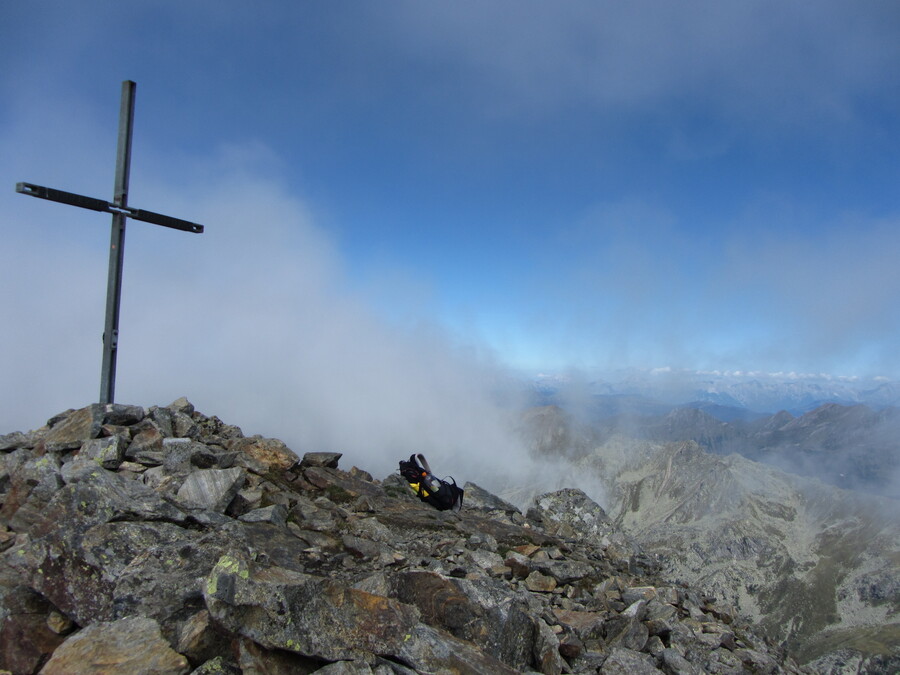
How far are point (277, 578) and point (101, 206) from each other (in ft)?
43.5

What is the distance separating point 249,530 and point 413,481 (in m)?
10.1

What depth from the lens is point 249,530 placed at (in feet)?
37.7

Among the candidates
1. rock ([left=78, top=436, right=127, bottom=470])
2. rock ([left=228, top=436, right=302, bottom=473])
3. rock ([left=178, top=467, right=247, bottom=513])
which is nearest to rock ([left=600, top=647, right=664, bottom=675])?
rock ([left=178, top=467, right=247, bottom=513])

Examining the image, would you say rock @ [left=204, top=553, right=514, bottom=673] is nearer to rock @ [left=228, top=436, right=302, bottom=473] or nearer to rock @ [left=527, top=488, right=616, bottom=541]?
rock @ [left=228, top=436, right=302, bottom=473]

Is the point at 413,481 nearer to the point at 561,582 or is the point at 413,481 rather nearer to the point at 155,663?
the point at 561,582

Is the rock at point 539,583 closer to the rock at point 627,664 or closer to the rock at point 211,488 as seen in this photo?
the rock at point 627,664

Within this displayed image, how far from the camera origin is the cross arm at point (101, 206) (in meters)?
13.0

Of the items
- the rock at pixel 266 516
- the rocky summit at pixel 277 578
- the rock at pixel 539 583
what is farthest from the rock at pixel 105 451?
the rock at pixel 539 583

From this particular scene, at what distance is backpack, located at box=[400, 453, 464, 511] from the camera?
19.8 metres

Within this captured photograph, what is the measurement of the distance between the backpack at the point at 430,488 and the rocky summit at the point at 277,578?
107 cm

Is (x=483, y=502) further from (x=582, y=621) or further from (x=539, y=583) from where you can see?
(x=582, y=621)

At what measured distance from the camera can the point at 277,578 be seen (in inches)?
273

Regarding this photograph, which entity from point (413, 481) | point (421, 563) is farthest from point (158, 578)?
point (413, 481)

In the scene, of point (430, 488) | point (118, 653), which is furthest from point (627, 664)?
point (430, 488)
